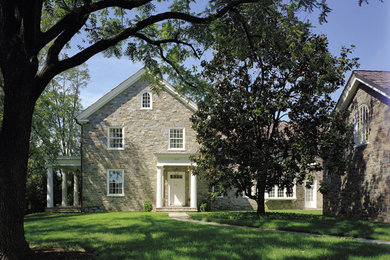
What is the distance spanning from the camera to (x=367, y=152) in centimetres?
1566

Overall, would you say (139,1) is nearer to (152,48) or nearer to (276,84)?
(152,48)

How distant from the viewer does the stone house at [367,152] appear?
14.3 metres

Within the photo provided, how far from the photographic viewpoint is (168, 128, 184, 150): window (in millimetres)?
24156

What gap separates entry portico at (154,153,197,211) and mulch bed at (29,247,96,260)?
15.1 metres

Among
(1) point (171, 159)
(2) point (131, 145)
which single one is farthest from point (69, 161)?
(1) point (171, 159)

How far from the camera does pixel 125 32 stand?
757 cm

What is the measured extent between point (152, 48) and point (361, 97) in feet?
37.8

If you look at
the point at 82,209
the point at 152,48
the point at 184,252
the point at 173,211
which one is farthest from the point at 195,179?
the point at 184,252

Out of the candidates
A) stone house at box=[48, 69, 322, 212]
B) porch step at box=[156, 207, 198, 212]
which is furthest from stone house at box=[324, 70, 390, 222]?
stone house at box=[48, 69, 322, 212]

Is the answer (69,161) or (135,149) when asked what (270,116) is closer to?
(135,149)

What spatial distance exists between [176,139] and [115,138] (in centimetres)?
443

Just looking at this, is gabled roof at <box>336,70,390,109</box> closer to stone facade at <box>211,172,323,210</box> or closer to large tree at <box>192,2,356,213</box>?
large tree at <box>192,2,356,213</box>

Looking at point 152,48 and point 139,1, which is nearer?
point 139,1

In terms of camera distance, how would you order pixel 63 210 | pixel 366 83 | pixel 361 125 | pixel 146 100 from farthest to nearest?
1. pixel 146 100
2. pixel 63 210
3. pixel 361 125
4. pixel 366 83
